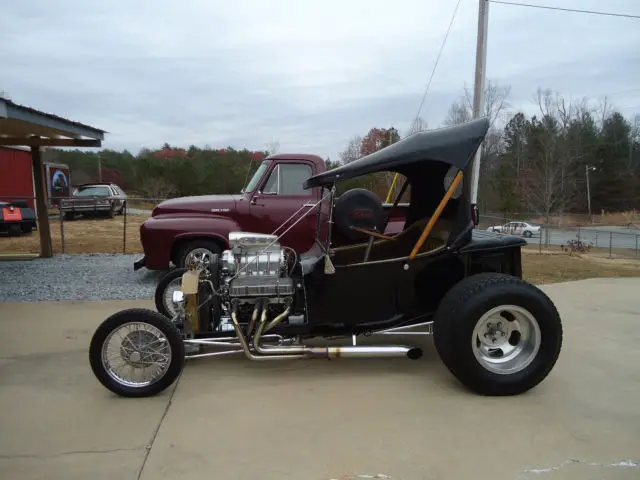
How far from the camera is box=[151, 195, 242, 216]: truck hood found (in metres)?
8.24

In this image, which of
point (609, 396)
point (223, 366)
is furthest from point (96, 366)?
point (609, 396)

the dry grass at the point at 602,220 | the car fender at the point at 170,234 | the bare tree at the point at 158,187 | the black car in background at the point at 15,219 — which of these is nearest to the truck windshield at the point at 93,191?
the black car in background at the point at 15,219

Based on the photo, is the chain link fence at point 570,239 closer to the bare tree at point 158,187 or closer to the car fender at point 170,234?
the car fender at point 170,234

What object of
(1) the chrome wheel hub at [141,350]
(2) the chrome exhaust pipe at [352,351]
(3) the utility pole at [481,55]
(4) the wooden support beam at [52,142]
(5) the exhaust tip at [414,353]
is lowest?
(5) the exhaust tip at [414,353]

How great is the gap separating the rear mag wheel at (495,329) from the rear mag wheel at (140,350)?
2.01m

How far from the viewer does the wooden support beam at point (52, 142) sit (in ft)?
34.4

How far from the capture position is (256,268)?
14.5ft

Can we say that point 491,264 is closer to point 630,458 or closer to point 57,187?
point 630,458

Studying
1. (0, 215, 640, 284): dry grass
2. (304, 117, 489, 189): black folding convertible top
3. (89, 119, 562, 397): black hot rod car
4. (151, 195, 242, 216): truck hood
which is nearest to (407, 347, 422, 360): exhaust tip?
(89, 119, 562, 397): black hot rod car

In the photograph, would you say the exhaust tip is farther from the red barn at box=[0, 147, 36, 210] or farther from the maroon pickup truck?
the red barn at box=[0, 147, 36, 210]

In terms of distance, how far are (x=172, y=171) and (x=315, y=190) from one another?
2613cm

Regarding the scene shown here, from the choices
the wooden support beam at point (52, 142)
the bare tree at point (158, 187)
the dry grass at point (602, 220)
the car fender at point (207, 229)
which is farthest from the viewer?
the dry grass at point (602, 220)

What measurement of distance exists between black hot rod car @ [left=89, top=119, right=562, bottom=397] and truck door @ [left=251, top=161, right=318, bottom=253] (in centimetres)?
332

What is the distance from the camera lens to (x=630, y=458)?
2889 mm
